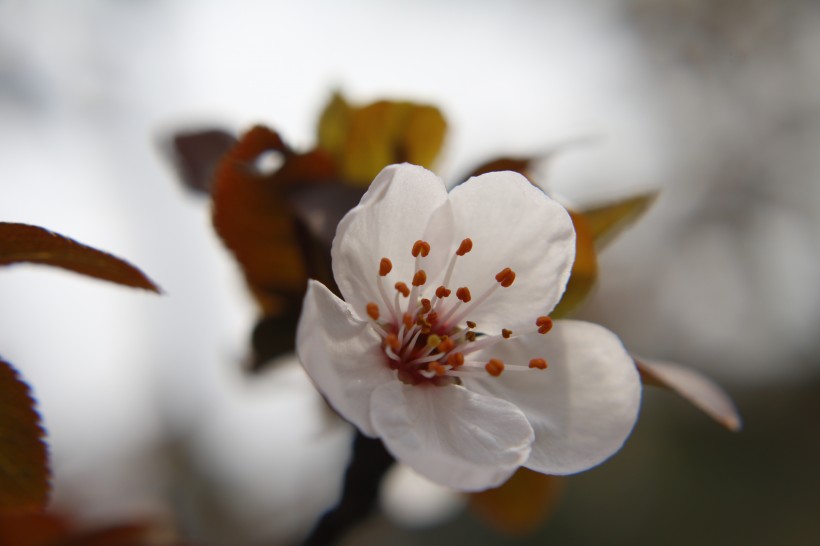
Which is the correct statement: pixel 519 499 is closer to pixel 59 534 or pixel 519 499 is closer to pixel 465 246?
pixel 465 246

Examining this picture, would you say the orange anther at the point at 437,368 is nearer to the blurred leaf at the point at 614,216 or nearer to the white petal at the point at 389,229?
the white petal at the point at 389,229

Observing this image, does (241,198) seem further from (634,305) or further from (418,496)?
(634,305)

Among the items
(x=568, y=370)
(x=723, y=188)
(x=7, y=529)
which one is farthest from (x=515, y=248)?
(x=723, y=188)

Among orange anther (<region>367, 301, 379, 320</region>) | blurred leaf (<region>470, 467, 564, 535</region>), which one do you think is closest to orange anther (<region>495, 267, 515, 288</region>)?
orange anther (<region>367, 301, 379, 320</region>)

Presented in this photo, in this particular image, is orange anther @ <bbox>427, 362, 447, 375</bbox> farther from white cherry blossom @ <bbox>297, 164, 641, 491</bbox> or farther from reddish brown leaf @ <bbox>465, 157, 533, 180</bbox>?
reddish brown leaf @ <bbox>465, 157, 533, 180</bbox>

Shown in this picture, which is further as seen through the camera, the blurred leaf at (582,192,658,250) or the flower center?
the blurred leaf at (582,192,658,250)

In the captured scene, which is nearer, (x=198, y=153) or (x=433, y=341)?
(x=433, y=341)

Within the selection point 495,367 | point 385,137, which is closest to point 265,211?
point 385,137
